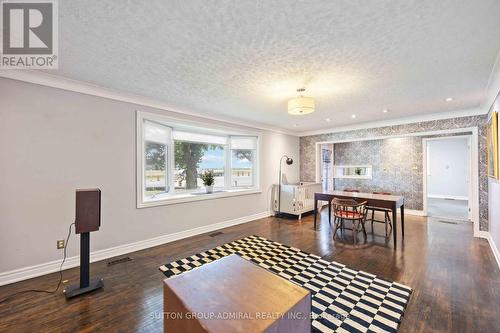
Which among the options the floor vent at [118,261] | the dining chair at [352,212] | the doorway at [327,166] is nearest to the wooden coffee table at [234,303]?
the floor vent at [118,261]

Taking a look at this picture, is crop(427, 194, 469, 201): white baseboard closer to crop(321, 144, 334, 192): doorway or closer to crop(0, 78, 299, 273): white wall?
crop(321, 144, 334, 192): doorway

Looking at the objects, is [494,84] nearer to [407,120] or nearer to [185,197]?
[407,120]

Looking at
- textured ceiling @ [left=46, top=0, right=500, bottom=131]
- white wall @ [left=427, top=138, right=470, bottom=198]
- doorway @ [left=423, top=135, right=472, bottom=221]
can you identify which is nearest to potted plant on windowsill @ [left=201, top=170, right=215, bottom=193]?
textured ceiling @ [left=46, top=0, right=500, bottom=131]

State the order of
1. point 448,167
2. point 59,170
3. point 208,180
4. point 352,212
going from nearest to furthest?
1. point 59,170
2. point 352,212
3. point 208,180
4. point 448,167

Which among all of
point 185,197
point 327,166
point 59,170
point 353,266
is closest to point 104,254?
point 59,170

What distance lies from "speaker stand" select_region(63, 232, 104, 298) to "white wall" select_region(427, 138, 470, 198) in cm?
967

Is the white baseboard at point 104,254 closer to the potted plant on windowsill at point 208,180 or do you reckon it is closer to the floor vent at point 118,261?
the floor vent at point 118,261

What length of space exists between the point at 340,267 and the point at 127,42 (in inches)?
134

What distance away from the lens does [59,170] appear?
260 centimetres

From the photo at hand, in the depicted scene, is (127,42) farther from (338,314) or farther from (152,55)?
(338,314)

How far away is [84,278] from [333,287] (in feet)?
8.69

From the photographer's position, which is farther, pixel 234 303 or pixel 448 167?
pixel 448 167

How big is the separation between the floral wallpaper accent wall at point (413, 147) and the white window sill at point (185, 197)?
8.19 ft

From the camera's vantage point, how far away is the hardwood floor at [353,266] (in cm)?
171
